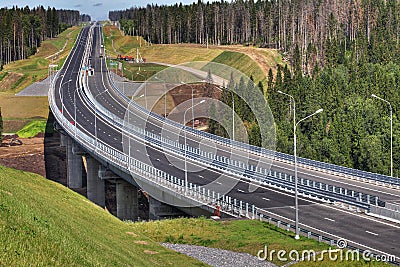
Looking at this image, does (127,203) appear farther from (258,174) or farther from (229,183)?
(258,174)

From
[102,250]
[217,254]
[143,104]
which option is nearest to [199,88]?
[143,104]

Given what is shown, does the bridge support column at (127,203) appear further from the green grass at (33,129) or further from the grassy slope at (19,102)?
the grassy slope at (19,102)

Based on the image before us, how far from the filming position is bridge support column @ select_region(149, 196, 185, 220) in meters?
64.9

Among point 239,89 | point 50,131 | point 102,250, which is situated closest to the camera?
point 102,250

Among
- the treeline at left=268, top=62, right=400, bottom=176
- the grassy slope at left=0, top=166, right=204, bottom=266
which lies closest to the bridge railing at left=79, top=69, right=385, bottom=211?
the treeline at left=268, top=62, right=400, bottom=176

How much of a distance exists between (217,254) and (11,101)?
126 meters

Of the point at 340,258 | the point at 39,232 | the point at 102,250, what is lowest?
the point at 340,258

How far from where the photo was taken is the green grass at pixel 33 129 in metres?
139

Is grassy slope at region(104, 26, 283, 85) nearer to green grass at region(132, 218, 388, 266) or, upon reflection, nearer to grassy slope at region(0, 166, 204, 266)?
green grass at region(132, 218, 388, 266)

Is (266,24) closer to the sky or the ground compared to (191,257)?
closer to the sky

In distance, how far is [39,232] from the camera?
28766 millimetres

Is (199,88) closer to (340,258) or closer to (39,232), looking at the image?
(340,258)

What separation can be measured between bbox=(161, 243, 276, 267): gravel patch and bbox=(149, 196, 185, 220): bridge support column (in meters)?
18.3

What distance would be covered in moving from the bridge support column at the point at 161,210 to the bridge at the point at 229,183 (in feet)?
0.32
